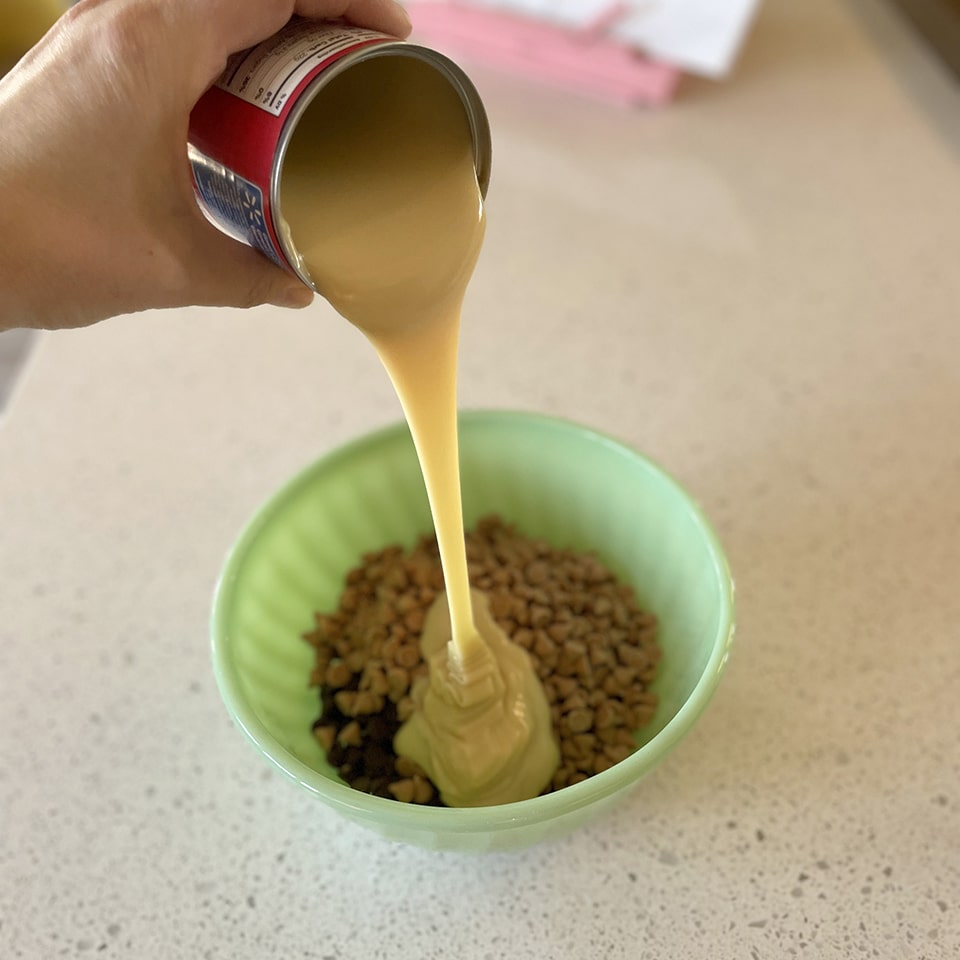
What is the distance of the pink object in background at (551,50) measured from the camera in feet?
4.32

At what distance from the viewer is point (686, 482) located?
2.74 ft

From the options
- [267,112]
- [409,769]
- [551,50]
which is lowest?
[409,769]

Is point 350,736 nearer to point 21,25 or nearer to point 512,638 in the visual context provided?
point 512,638

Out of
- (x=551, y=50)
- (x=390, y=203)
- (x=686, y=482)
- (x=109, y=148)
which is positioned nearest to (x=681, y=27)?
(x=551, y=50)

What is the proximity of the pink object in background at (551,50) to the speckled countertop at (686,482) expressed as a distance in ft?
0.17

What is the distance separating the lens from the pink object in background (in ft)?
4.32

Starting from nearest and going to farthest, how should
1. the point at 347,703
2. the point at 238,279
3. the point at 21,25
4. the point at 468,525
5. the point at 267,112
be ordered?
the point at 267,112, the point at 238,279, the point at 347,703, the point at 468,525, the point at 21,25

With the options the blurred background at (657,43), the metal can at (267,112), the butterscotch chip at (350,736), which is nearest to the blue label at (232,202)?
the metal can at (267,112)

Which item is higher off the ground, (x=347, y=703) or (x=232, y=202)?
(x=232, y=202)

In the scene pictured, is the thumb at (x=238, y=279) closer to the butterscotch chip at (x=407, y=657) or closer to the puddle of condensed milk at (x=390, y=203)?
the puddle of condensed milk at (x=390, y=203)

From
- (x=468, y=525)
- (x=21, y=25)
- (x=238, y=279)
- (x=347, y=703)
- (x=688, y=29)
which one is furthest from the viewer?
(x=688, y=29)

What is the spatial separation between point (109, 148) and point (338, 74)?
0.13 metres

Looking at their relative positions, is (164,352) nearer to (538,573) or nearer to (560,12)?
(538,573)

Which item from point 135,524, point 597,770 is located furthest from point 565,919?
point 135,524
